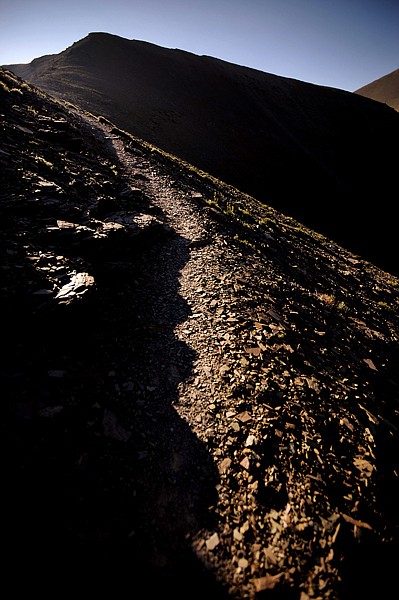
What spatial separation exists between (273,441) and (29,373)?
521cm

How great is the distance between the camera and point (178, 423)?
5.63 metres

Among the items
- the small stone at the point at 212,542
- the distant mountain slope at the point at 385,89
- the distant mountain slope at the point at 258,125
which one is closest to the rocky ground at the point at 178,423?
the small stone at the point at 212,542

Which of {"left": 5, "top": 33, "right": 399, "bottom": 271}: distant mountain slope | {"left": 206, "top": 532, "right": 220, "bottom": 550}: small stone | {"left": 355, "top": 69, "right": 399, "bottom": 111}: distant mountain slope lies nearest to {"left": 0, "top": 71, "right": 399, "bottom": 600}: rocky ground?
{"left": 206, "top": 532, "right": 220, "bottom": 550}: small stone

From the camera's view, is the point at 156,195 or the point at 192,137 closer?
the point at 156,195

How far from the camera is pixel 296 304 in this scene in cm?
1013

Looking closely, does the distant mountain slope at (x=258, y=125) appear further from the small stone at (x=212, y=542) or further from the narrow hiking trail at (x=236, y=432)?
the small stone at (x=212, y=542)

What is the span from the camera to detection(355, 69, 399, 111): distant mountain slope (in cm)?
17295

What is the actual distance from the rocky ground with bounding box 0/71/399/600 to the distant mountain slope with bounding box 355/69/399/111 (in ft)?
774

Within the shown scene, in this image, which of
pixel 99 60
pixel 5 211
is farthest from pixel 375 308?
pixel 99 60

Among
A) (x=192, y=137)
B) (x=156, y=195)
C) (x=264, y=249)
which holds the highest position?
(x=192, y=137)

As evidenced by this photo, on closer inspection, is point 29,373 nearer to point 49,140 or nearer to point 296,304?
point 296,304

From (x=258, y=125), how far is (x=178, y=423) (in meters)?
74.6

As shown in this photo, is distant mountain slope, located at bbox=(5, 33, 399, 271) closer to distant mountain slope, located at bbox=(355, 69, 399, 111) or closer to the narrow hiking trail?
the narrow hiking trail

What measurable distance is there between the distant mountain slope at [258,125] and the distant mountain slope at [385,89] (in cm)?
14177
